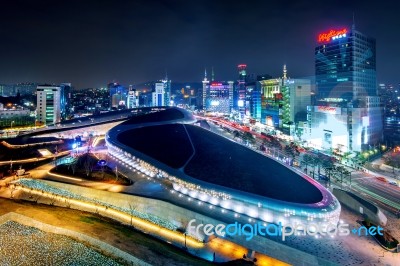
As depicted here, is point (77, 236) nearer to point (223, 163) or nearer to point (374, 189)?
point (223, 163)

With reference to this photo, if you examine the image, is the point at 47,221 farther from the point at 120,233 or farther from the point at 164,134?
the point at 164,134

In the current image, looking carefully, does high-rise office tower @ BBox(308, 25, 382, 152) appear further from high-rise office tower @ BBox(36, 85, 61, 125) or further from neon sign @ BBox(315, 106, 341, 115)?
high-rise office tower @ BBox(36, 85, 61, 125)

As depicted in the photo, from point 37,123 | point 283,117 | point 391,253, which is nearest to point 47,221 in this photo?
point 391,253

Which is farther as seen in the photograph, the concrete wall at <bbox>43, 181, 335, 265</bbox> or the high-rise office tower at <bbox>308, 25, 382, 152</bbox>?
the high-rise office tower at <bbox>308, 25, 382, 152</bbox>

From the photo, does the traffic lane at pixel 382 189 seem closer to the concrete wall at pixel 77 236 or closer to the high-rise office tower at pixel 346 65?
the high-rise office tower at pixel 346 65

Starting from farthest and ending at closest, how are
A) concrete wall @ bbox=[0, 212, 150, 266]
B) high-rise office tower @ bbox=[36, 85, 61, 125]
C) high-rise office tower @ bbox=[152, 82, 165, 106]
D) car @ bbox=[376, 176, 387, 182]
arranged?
high-rise office tower @ bbox=[152, 82, 165, 106]
high-rise office tower @ bbox=[36, 85, 61, 125]
car @ bbox=[376, 176, 387, 182]
concrete wall @ bbox=[0, 212, 150, 266]

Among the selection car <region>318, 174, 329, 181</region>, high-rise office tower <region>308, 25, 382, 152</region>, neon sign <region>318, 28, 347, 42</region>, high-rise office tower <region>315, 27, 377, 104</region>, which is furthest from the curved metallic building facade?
neon sign <region>318, 28, 347, 42</region>

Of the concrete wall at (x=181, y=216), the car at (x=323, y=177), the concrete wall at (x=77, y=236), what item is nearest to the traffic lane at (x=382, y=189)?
the car at (x=323, y=177)
